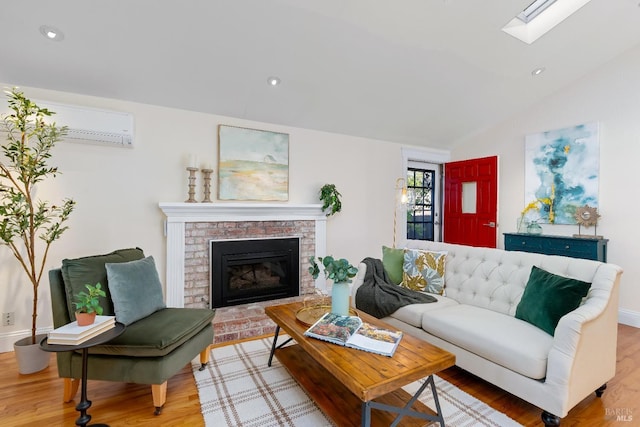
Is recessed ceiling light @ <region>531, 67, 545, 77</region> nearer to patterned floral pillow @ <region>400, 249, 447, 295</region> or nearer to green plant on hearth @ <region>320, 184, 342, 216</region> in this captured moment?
patterned floral pillow @ <region>400, 249, 447, 295</region>

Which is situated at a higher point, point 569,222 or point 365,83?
point 365,83

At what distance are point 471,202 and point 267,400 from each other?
430cm

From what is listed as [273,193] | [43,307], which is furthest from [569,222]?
[43,307]

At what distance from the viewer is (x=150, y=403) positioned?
78.9 inches

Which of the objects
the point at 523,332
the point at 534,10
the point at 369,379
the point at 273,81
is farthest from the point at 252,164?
the point at 534,10

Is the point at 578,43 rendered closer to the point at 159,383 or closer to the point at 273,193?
the point at 273,193

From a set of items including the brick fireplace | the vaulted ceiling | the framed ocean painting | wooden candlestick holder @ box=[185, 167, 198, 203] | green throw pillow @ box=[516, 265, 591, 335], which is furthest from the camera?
the framed ocean painting

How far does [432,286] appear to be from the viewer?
9.71 ft

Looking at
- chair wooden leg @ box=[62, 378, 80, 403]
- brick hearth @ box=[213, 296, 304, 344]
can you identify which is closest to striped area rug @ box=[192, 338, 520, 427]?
brick hearth @ box=[213, 296, 304, 344]

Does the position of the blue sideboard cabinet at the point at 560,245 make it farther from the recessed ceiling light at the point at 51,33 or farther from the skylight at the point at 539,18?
the recessed ceiling light at the point at 51,33

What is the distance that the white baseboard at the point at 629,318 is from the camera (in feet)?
11.0

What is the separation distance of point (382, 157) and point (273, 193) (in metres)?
1.87

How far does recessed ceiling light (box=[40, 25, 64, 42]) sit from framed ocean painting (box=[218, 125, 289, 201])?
148 centimetres

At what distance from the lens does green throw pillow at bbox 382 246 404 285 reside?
3.15 metres
